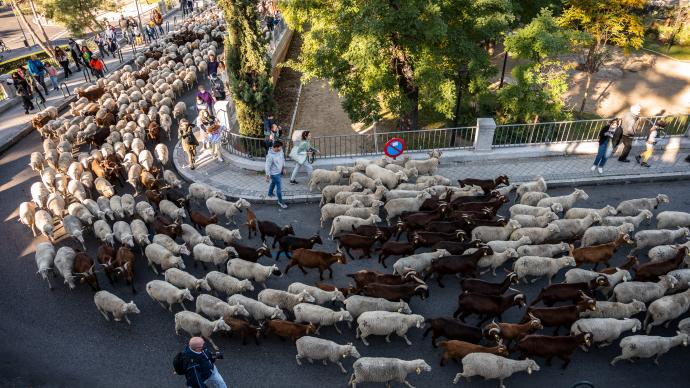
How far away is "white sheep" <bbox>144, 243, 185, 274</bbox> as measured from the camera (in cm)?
1204

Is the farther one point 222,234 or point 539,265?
point 222,234

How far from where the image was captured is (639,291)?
35.0 ft

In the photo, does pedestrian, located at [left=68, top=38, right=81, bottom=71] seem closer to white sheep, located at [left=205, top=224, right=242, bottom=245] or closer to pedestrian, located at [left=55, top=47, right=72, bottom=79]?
pedestrian, located at [left=55, top=47, right=72, bottom=79]

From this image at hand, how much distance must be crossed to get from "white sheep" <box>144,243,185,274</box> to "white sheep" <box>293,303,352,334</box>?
3.87 metres

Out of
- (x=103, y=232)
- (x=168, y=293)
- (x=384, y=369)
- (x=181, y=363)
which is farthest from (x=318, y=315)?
(x=103, y=232)

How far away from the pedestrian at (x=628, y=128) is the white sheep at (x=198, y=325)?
15.4m

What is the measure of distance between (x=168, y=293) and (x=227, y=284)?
142 cm

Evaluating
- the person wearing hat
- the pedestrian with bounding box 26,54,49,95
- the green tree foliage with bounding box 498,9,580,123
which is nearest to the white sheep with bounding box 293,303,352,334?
the person wearing hat

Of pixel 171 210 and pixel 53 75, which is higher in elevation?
pixel 53 75

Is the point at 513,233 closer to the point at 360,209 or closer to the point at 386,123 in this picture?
the point at 360,209

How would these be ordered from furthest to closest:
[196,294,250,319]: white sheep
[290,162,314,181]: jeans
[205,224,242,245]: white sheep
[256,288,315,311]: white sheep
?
[290,162,314,181]: jeans < [205,224,242,245]: white sheep < [256,288,315,311]: white sheep < [196,294,250,319]: white sheep

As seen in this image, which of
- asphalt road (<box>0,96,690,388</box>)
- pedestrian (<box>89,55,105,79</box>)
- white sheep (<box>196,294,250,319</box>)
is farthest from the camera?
pedestrian (<box>89,55,105,79</box>)

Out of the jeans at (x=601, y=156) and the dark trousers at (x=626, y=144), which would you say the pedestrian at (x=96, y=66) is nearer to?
the jeans at (x=601, y=156)

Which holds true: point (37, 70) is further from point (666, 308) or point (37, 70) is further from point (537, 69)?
point (666, 308)
